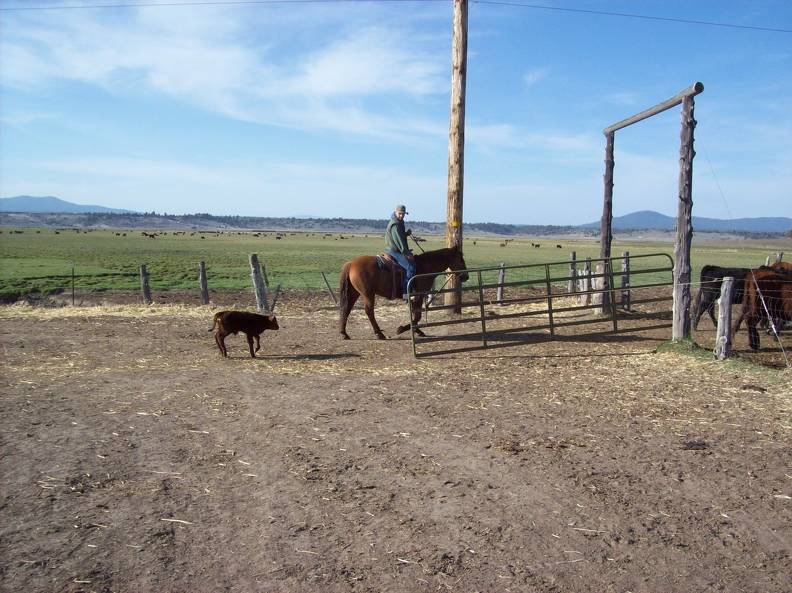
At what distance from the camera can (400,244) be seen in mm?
12789

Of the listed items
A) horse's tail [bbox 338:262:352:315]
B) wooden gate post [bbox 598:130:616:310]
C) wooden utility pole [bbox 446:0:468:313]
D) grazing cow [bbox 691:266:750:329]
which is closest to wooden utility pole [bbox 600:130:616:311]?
wooden gate post [bbox 598:130:616:310]

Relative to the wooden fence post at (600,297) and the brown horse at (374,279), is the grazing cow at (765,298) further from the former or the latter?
the brown horse at (374,279)

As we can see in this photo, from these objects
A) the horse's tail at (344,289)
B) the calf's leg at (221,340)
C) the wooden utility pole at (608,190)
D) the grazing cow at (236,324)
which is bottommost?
the calf's leg at (221,340)

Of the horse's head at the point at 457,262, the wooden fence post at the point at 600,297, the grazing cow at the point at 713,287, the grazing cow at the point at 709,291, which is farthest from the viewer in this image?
the wooden fence post at the point at 600,297

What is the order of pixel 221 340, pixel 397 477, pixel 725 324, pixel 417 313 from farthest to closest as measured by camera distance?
pixel 417 313
pixel 221 340
pixel 725 324
pixel 397 477

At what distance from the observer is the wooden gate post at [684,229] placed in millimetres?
11031

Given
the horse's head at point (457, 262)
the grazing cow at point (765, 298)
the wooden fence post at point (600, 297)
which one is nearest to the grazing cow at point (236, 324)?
the horse's head at point (457, 262)

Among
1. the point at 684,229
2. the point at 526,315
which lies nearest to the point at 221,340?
the point at 526,315

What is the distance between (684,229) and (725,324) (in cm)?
212

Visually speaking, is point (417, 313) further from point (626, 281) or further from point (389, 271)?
point (626, 281)

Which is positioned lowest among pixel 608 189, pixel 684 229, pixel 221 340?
pixel 221 340

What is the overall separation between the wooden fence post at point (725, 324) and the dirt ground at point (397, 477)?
282 millimetres

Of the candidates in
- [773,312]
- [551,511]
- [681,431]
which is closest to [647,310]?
[773,312]

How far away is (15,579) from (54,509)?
95cm
